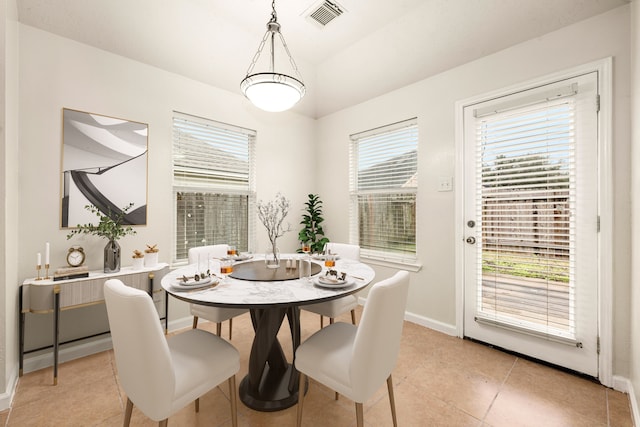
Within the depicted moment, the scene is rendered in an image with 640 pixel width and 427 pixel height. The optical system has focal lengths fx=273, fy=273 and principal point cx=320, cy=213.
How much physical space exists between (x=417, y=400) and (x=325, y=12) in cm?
337

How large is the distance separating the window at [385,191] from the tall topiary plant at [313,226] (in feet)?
1.60

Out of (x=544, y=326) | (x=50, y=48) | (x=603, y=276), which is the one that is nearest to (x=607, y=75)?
(x=603, y=276)

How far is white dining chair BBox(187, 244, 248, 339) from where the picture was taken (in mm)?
2197

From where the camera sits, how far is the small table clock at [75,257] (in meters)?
2.35

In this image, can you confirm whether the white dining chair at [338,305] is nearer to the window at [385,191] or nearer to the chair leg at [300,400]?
the chair leg at [300,400]

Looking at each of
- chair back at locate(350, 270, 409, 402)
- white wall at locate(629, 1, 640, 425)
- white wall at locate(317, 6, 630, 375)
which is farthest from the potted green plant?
white wall at locate(629, 1, 640, 425)

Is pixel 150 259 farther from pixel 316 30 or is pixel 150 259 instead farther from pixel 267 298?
pixel 316 30

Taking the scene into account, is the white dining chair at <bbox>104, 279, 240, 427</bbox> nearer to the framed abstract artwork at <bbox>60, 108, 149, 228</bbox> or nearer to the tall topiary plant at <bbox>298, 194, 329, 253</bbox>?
the framed abstract artwork at <bbox>60, 108, 149, 228</bbox>

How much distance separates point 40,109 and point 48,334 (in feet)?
6.29

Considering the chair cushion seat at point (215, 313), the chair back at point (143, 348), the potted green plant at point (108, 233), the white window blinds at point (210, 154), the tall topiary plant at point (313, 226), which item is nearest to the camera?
the chair back at point (143, 348)

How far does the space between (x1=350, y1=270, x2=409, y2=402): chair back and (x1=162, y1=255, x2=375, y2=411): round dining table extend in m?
0.29

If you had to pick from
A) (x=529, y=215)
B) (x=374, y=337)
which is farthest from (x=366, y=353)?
(x=529, y=215)

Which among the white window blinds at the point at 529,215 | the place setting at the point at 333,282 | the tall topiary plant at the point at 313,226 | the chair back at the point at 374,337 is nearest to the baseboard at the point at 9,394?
the place setting at the point at 333,282

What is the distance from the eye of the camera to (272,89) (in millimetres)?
2039
